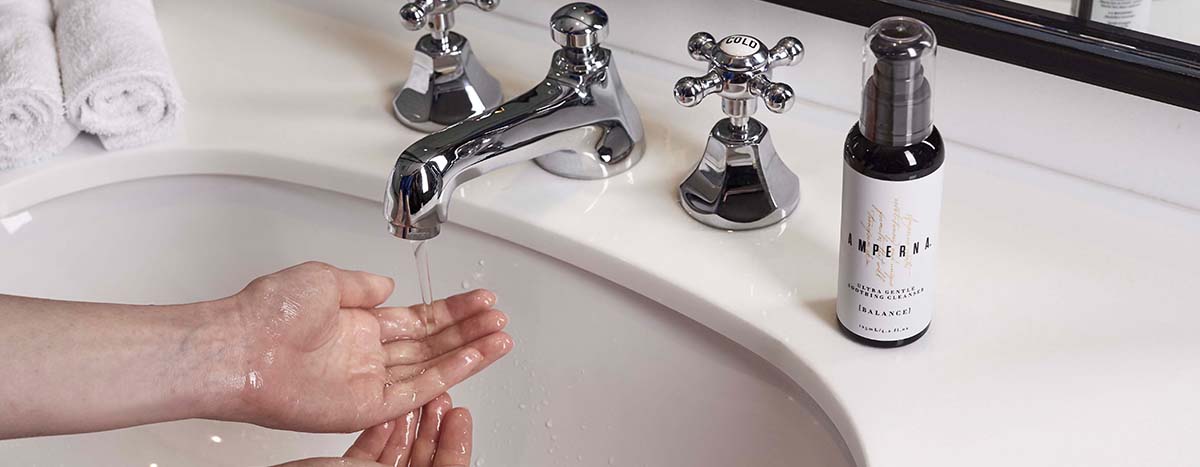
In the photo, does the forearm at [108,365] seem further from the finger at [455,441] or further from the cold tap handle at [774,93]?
the cold tap handle at [774,93]

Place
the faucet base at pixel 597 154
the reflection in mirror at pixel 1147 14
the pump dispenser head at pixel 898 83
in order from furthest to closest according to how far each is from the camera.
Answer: the faucet base at pixel 597 154, the reflection in mirror at pixel 1147 14, the pump dispenser head at pixel 898 83

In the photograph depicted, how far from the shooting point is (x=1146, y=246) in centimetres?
79

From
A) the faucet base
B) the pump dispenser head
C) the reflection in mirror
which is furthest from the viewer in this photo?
the faucet base

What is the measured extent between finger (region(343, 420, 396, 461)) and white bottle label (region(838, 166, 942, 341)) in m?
0.29

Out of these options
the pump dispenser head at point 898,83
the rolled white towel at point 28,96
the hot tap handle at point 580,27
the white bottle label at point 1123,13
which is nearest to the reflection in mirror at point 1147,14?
the white bottle label at point 1123,13

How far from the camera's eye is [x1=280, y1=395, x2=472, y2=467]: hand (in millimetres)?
789

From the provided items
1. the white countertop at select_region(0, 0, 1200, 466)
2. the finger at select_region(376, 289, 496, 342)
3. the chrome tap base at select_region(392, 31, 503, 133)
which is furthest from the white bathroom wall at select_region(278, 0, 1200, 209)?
the finger at select_region(376, 289, 496, 342)

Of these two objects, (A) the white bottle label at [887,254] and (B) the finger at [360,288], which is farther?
(B) the finger at [360,288]

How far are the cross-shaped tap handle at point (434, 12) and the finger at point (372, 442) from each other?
27cm

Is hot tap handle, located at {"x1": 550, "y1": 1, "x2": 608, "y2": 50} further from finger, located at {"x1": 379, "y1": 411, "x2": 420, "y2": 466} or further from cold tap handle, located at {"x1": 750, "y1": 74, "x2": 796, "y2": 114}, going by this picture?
finger, located at {"x1": 379, "y1": 411, "x2": 420, "y2": 466}

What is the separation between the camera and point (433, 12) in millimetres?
901

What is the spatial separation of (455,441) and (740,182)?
0.79ft

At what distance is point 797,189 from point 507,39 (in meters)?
A: 0.32

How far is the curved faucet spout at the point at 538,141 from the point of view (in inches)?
29.7
